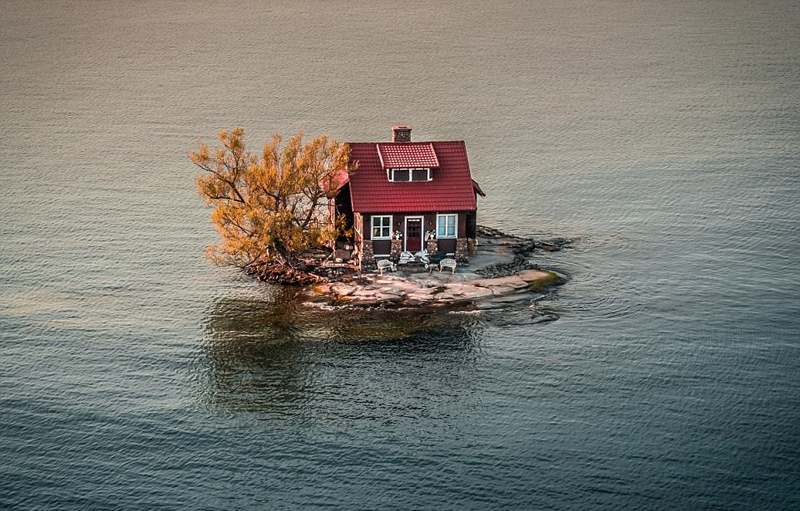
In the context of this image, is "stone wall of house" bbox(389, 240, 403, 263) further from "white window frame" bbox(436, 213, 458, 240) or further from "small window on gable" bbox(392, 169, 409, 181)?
"small window on gable" bbox(392, 169, 409, 181)

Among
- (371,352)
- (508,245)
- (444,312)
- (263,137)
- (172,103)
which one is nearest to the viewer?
(371,352)

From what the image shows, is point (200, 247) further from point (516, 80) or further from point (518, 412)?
point (516, 80)

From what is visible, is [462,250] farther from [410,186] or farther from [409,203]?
[410,186]

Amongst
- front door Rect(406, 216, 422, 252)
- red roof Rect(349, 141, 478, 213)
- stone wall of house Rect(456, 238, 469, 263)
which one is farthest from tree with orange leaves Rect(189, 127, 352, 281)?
stone wall of house Rect(456, 238, 469, 263)

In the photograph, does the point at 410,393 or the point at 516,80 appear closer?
the point at 410,393

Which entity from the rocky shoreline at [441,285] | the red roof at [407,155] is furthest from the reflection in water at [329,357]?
the red roof at [407,155]

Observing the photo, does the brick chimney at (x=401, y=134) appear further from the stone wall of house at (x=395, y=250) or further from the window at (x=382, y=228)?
the stone wall of house at (x=395, y=250)

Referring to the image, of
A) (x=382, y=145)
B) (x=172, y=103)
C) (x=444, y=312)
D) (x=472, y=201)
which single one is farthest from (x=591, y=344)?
(x=172, y=103)
